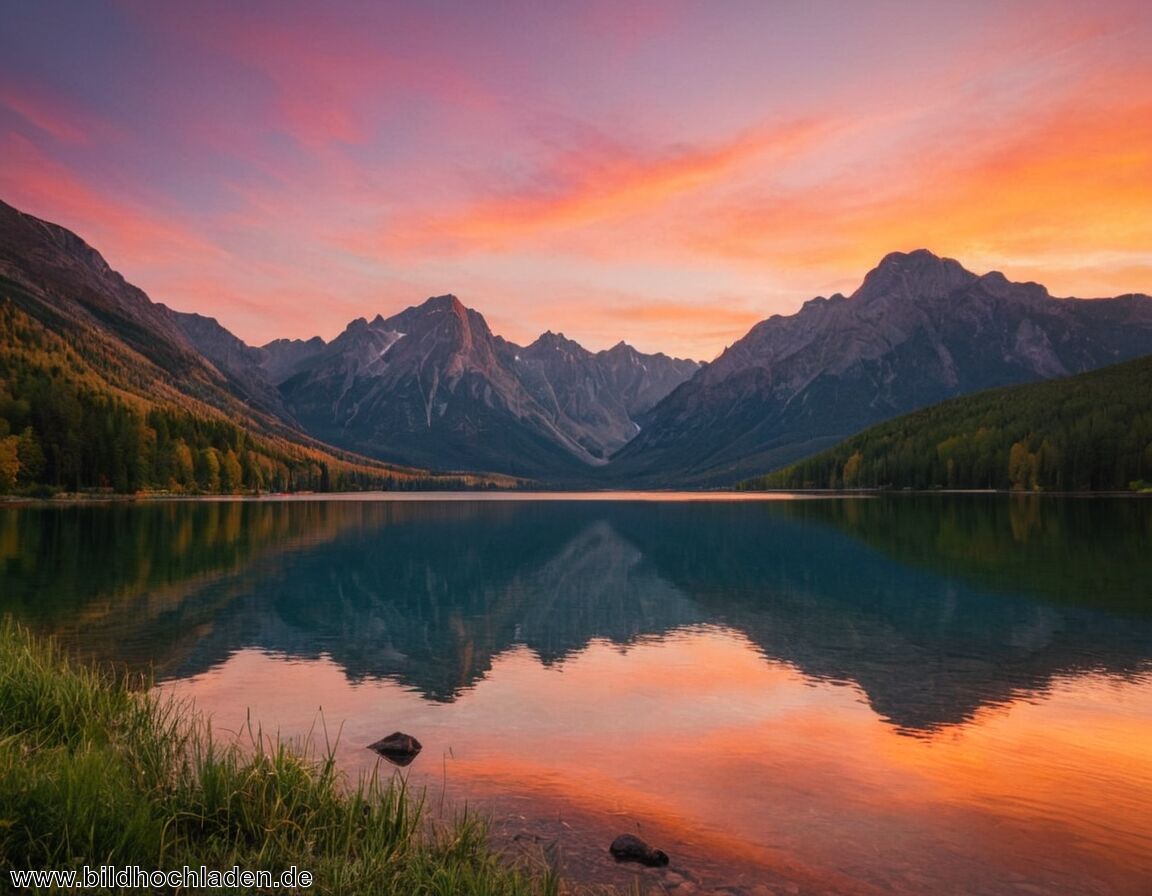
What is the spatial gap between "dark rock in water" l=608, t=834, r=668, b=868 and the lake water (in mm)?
360

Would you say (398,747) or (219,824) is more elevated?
(219,824)

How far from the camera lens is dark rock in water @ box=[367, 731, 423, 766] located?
21450 mm

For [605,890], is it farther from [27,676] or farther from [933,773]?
[27,676]

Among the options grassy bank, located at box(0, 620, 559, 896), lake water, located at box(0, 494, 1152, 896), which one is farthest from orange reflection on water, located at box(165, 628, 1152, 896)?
grassy bank, located at box(0, 620, 559, 896)

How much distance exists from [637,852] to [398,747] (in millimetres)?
8880

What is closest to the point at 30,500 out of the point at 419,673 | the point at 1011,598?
the point at 419,673

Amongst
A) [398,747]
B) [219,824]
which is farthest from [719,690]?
[219,824]

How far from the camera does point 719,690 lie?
30156 mm

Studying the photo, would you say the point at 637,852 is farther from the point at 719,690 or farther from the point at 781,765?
the point at 719,690

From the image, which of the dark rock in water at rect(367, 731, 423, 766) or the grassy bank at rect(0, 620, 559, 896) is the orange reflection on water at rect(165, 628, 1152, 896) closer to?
the dark rock in water at rect(367, 731, 423, 766)

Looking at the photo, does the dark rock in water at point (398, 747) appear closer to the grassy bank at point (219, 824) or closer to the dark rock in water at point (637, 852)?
the grassy bank at point (219, 824)

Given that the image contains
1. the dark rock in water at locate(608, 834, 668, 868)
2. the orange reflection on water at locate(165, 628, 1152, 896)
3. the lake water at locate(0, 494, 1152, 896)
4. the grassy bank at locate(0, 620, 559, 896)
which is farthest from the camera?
the lake water at locate(0, 494, 1152, 896)

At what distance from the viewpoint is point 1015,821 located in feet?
57.2

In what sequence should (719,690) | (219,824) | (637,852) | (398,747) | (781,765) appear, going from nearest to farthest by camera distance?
(219,824)
(637,852)
(781,765)
(398,747)
(719,690)
